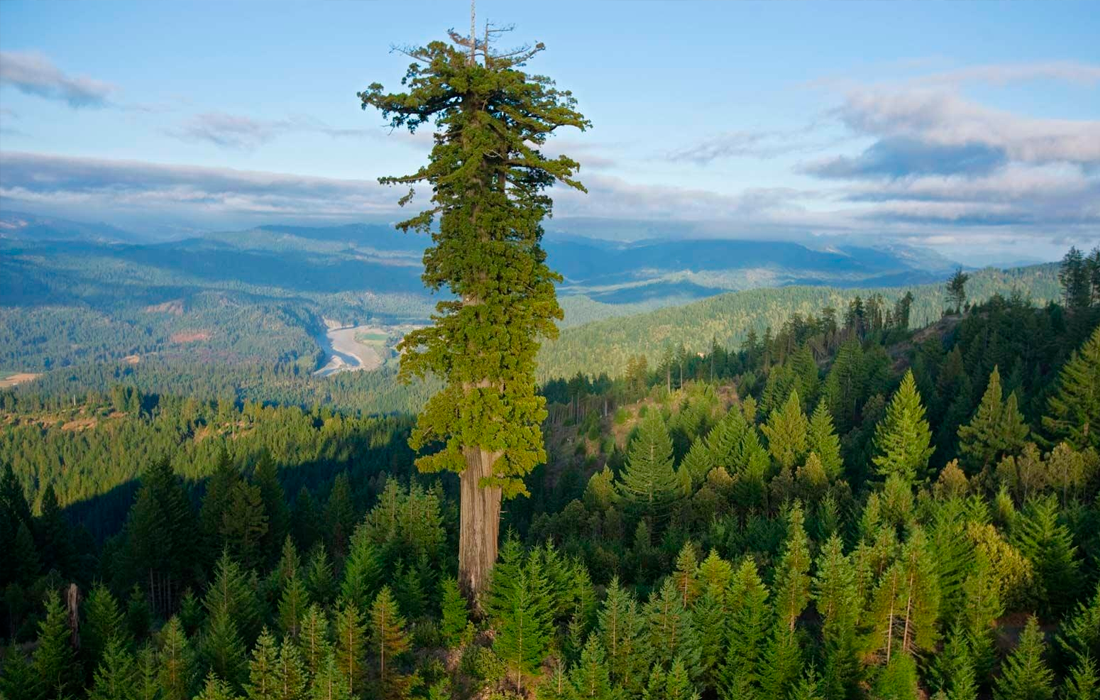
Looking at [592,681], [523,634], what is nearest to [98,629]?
[523,634]

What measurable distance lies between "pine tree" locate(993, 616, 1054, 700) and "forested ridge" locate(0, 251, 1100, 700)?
2.8 inches

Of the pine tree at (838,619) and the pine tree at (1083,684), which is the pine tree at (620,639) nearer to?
the pine tree at (838,619)

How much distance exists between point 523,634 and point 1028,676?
13424mm

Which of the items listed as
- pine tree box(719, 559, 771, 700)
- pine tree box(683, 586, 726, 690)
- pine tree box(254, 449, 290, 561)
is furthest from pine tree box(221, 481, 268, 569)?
pine tree box(719, 559, 771, 700)

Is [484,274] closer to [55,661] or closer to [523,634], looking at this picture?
[523,634]

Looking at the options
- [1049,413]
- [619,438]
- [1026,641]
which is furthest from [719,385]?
[1026,641]

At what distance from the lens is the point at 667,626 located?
731 inches

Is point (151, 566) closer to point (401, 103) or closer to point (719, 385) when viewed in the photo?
point (401, 103)

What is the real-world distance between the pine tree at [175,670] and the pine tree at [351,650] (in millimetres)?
3840

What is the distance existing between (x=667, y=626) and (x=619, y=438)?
82.4m

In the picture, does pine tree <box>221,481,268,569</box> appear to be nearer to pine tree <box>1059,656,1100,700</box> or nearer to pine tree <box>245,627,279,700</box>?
pine tree <box>245,627,279,700</box>

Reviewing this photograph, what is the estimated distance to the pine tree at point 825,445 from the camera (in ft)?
170

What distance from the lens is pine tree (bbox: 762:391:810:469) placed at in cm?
5406

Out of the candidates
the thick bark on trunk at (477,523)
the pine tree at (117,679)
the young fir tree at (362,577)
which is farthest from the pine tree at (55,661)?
the thick bark on trunk at (477,523)
